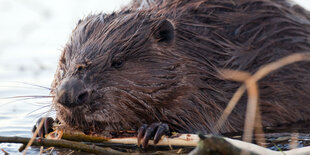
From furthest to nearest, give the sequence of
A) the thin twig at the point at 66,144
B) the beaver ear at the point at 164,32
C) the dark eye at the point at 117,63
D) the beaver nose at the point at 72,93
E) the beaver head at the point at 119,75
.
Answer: the beaver ear at the point at 164,32
the dark eye at the point at 117,63
the beaver head at the point at 119,75
the beaver nose at the point at 72,93
the thin twig at the point at 66,144

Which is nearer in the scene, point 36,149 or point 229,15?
point 36,149

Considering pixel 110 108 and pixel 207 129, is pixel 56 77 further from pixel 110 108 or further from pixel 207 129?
pixel 207 129

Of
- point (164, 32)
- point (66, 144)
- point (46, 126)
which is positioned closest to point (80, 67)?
point (46, 126)

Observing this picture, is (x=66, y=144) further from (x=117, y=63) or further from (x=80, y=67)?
(x=117, y=63)

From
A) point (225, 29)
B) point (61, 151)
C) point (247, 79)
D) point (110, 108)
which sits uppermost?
point (225, 29)

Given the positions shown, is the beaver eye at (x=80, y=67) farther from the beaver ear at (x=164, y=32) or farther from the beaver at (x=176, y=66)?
the beaver ear at (x=164, y=32)

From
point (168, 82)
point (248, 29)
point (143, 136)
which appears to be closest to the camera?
point (143, 136)

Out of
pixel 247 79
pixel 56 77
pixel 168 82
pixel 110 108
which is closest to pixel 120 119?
pixel 110 108

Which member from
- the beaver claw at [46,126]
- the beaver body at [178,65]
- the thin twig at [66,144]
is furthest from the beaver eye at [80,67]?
the thin twig at [66,144]
